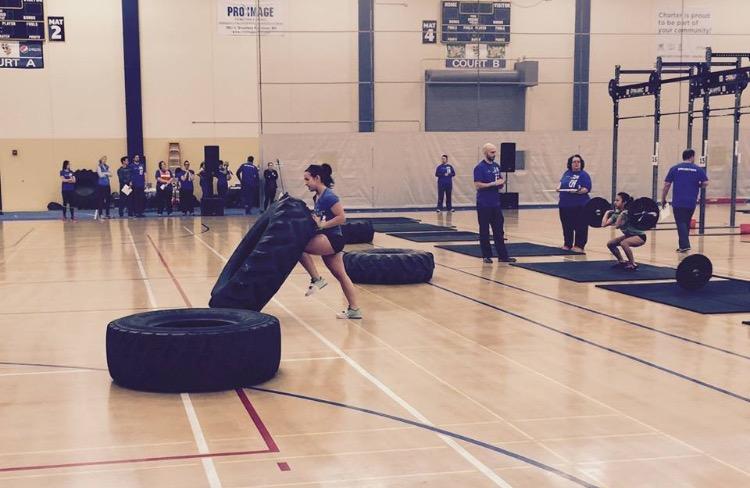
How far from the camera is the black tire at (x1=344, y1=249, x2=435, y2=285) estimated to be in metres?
9.88

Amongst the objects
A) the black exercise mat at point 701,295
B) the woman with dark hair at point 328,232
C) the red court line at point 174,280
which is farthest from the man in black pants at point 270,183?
the woman with dark hair at point 328,232

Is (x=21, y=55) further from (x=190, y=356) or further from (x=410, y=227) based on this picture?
(x=190, y=356)

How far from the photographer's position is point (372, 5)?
25.9 metres

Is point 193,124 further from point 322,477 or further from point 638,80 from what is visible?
point 322,477

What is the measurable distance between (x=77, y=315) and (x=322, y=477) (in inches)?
198

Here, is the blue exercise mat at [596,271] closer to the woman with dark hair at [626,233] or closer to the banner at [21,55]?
the woman with dark hair at [626,233]

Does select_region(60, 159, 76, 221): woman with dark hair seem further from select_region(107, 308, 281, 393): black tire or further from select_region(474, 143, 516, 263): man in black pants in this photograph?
select_region(107, 308, 281, 393): black tire

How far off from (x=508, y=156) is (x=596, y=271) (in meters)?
13.1

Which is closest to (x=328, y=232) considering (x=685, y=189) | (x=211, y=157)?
(x=685, y=189)

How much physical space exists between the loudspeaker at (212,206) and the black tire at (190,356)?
1727cm

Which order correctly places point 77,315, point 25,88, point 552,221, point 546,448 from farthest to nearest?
1. point 25,88
2. point 552,221
3. point 77,315
4. point 546,448

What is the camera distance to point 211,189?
23406 mm

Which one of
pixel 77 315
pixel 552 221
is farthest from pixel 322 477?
pixel 552 221

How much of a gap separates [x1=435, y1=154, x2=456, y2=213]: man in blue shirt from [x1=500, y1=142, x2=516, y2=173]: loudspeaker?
57.6 inches
